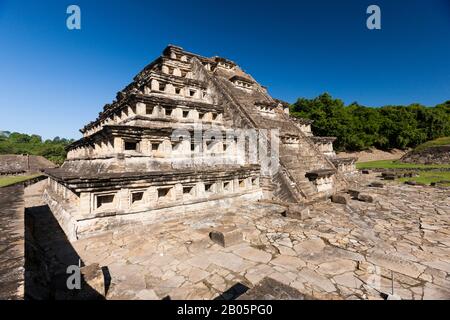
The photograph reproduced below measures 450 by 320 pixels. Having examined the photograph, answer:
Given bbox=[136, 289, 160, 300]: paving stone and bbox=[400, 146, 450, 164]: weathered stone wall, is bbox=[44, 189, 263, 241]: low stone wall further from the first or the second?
bbox=[400, 146, 450, 164]: weathered stone wall

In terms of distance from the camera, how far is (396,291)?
387 cm

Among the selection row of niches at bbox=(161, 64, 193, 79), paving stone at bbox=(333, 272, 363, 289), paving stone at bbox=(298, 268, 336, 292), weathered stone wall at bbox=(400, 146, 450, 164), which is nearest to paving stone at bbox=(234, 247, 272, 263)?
paving stone at bbox=(298, 268, 336, 292)

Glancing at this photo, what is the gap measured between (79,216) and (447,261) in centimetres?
1030

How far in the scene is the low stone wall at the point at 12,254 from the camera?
250cm

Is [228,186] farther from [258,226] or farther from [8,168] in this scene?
[8,168]

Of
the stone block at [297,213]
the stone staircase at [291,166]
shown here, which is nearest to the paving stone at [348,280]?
the stone block at [297,213]

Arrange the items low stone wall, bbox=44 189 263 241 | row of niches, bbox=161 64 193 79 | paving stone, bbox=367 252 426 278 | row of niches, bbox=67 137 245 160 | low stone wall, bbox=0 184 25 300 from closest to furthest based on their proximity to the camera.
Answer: low stone wall, bbox=0 184 25 300 → paving stone, bbox=367 252 426 278 → low stone wall, bbox=44 189 263 241 → row of niches, bbox=67 137 245 160 → row of niches, bbox=161 64 193 79

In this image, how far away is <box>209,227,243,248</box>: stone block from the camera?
593 centimetres

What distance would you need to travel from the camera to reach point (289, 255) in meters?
5.39

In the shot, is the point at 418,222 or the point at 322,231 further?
the point at 418,222

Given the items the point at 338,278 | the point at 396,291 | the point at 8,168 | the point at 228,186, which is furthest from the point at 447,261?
the point at 8,168

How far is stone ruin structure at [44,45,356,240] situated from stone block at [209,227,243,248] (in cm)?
292

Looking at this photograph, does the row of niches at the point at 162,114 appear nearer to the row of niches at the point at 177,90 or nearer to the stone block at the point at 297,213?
the row of niches at the point at 177,90

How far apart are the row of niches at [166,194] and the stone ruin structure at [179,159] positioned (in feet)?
0.12
